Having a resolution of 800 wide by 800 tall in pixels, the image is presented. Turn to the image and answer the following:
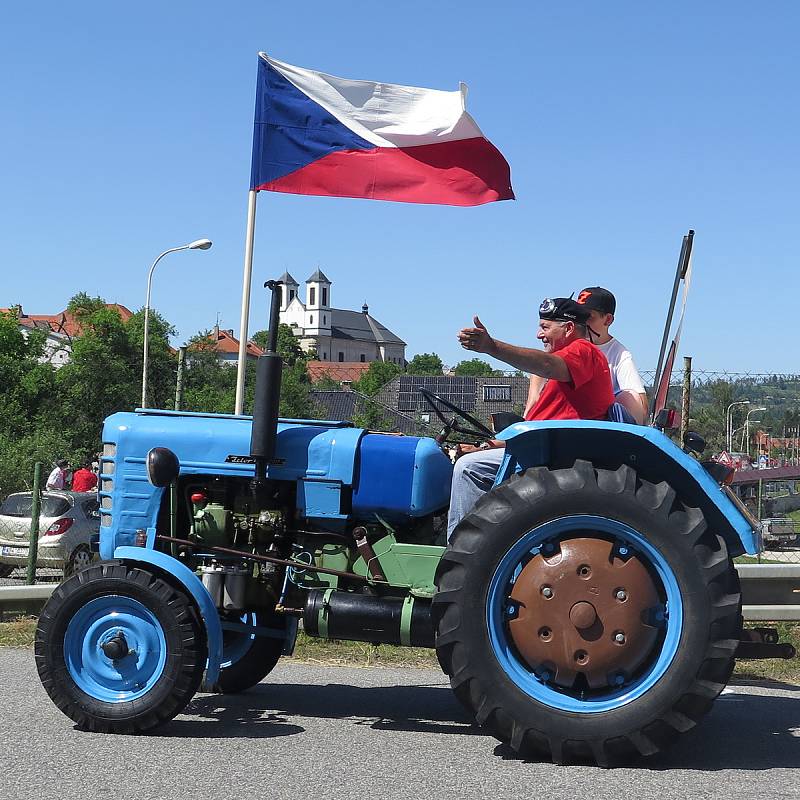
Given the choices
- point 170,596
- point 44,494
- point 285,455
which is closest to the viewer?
point 170,596

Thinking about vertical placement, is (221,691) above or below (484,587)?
below

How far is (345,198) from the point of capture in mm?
8008

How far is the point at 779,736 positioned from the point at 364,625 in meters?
2.12

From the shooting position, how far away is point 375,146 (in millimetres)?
8141

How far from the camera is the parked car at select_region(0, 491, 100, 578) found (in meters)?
14.8

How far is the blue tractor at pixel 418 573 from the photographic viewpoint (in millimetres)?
4957

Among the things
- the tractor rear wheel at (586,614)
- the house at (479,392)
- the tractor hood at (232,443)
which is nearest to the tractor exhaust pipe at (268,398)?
the tractor hood at (232,443)

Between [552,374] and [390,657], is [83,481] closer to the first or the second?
[390,657]

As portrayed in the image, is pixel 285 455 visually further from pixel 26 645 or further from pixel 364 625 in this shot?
pixel 26 645

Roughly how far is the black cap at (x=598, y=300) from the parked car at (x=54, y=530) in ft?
32.6

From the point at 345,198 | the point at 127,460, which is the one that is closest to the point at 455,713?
the point at 127,460

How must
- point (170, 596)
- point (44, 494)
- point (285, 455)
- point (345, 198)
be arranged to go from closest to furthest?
1. point (170, 596)
2. point (285, 455)
3. point (345, 198)
4. point (44, 494)

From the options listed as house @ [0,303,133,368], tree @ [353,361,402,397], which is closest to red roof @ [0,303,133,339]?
house @ [0,303,133,368]

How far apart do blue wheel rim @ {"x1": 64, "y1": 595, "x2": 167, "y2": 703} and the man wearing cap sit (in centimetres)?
265
